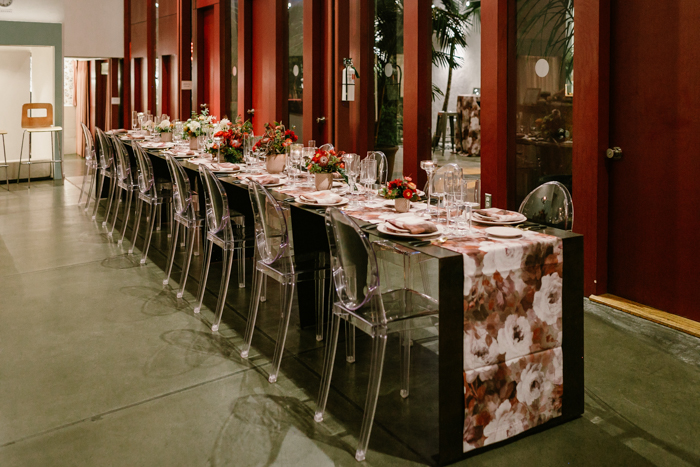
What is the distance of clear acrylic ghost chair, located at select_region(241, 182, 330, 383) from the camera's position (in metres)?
3.31

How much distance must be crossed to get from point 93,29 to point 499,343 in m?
11.5

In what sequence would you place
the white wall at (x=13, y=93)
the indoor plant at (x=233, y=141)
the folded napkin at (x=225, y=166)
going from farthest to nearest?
1. the white wall at (x=13, y=93)
2. the indoor plant at (x=233, y=141)
3. the folded napkin at (x=225, y=166)

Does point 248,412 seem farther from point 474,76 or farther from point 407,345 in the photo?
point 474,76

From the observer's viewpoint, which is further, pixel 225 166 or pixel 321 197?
pixel 225 166

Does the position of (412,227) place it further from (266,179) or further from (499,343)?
(266,179)

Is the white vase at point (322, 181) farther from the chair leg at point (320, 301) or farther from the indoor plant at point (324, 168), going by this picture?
the chair leg at point (320, 301)

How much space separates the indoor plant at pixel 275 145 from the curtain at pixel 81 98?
12.4 m

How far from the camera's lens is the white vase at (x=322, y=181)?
12.8 feet

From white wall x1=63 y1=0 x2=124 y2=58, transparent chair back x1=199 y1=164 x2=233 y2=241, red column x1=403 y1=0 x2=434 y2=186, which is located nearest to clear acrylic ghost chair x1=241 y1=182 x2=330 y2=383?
transparent chair back x1=199 y1=164 x2=233 y2=241

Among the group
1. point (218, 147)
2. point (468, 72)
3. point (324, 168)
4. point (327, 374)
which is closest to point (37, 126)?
point (218, 147)

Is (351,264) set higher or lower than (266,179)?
lower

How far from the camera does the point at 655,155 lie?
13.5 ft

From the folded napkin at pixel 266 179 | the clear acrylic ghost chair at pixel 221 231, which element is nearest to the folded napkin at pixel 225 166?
the folded napkin at pixel 266 179

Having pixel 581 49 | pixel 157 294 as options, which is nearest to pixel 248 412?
pixel 157 294
